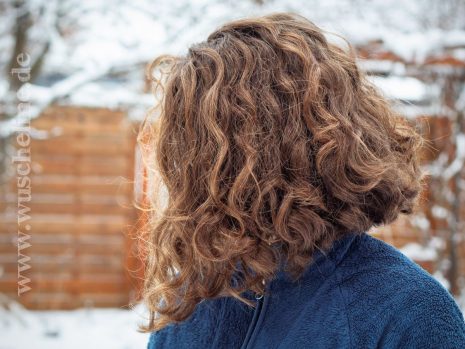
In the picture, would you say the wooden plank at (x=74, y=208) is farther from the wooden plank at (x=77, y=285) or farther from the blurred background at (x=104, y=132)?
the wooden plank at (x=77, y=285)

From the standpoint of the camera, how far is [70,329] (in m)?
4.86

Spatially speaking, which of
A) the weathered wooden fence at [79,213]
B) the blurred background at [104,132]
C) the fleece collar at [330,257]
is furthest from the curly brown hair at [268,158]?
the weathered wooden fence at [79,213]

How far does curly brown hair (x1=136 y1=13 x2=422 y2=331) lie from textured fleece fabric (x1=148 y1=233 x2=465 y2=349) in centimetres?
4

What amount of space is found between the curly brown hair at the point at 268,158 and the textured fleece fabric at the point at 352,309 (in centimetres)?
4

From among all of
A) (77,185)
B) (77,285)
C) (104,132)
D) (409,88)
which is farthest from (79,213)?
(409,88)

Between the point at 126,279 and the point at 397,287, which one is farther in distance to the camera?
the point at 126,279

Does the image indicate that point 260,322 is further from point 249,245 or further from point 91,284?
point 91,284

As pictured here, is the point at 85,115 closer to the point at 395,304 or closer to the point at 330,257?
the point at 330,257

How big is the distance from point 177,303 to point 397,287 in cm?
40

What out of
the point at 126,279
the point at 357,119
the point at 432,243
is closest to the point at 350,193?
the point at 357,119

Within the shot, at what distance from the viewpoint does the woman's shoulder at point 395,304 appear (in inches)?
33.1

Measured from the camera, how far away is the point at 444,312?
852mm

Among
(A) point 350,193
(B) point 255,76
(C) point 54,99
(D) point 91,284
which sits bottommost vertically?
(D) point 91,284

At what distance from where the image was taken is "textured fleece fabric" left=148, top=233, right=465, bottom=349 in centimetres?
85
